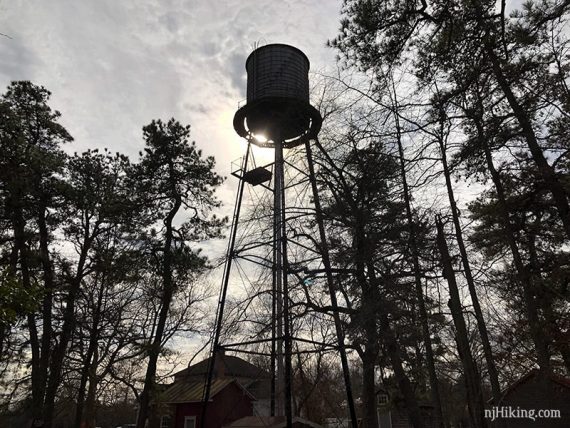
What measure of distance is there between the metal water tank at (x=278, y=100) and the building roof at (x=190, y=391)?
49.3ft

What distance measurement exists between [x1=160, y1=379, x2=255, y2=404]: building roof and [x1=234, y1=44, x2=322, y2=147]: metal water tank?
49.3 feet

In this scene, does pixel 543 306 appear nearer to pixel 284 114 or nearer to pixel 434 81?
pixel 434 81

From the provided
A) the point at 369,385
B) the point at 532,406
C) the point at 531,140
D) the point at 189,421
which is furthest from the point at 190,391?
the point at 531,140

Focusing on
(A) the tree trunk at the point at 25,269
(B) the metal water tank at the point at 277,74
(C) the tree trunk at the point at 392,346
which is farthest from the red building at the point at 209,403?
(B) the metal water tank at the point at 277,74

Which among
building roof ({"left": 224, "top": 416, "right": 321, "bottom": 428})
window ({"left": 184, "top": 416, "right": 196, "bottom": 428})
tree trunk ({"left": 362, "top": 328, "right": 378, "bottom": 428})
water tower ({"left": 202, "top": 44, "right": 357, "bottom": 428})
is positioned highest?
water tower ({"left": 202, "top": 44, "right": 357, "bottom": 428})

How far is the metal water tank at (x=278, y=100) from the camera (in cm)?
1078

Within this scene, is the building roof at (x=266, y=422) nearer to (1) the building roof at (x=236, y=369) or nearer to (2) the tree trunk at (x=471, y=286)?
(2) the tree trunk at (x=471, y=286)

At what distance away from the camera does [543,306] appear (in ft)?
35.2

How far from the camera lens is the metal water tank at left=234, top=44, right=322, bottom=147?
10781mm

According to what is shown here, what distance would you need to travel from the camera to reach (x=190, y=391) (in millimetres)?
22359

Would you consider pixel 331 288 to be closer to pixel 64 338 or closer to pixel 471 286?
pixel 471 286

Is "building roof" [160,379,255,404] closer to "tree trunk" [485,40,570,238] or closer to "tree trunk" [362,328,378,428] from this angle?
"tree trunk" [362,328,378,428]

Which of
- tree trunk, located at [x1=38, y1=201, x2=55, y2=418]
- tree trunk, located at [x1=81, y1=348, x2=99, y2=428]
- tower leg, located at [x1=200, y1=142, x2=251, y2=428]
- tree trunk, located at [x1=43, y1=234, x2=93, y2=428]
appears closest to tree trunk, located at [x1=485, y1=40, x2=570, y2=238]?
tower leg, located at [x1=200, y1=142, x2=251, y2=428]

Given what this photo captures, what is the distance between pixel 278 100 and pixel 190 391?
59.1 ft
